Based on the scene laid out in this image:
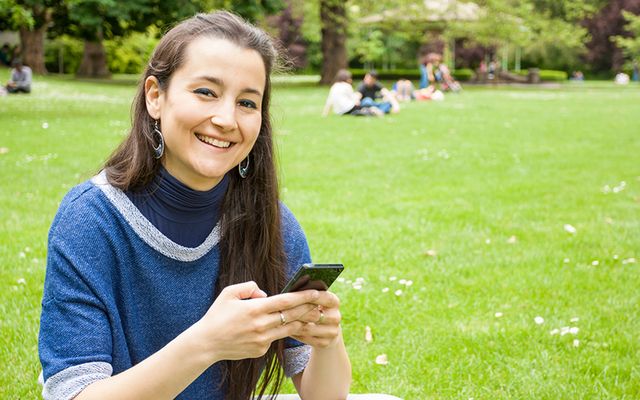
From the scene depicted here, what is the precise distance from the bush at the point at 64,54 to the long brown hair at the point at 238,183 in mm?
41507

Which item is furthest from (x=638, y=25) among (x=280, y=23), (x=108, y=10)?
(x=108, y=10)

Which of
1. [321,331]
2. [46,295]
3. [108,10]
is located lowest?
[321,331]

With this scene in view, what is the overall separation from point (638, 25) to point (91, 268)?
4675cm

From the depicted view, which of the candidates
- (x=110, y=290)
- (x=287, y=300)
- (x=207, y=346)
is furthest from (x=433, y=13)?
(x=207, y=346)

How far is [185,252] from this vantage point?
6.91ft

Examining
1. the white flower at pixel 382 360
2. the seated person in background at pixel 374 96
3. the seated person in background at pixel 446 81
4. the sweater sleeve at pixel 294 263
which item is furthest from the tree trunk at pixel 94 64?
the sweater sleeve at pixel 294 263

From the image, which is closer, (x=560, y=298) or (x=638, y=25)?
(x=560, y=298)

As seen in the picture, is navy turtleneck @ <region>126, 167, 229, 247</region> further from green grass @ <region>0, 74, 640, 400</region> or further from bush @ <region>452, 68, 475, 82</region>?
bush @ <region>452, 68, 475, 82</region>

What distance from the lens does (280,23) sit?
5431cm

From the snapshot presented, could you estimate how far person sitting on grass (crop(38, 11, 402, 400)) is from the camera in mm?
1775

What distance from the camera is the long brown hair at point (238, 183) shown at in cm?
208

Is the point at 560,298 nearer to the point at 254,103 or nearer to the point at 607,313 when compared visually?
the point at 607,313

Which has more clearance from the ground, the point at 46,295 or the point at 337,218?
the point at 46,295

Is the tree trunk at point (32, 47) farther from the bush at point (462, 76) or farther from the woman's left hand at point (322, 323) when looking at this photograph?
the woman's left hand at point (322, 323)
